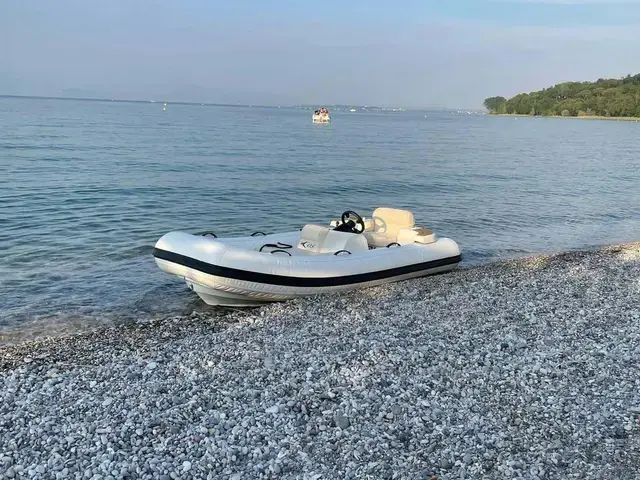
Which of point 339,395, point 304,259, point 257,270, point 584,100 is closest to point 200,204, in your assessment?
point 304,259

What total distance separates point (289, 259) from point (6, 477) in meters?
5.22

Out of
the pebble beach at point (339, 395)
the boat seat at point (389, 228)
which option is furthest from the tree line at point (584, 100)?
the pebble beach at point (339, 395)

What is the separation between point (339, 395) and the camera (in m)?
5.48

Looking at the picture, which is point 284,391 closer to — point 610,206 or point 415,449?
point 415,449

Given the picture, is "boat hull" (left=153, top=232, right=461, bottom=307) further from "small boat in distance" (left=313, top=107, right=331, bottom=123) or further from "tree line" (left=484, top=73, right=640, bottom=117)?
"tree line" (left=484, top=73, right=640, bottom=117)

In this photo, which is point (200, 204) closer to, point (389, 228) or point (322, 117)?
point (389, 228)

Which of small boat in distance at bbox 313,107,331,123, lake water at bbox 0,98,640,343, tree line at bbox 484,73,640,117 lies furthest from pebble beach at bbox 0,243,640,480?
tree line at bbox 484,73,640,117

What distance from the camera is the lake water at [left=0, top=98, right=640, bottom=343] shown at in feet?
32.4

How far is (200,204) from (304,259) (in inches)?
414

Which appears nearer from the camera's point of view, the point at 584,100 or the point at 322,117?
the point at 322,117

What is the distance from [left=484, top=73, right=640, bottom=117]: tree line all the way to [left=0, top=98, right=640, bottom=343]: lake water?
11588 cm

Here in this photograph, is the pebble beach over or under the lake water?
over

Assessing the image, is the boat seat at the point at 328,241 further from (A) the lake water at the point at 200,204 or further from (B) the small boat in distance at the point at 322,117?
(B) the small boat in distance at the point at 322,117

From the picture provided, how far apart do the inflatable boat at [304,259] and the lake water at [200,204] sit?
39.7 inches
